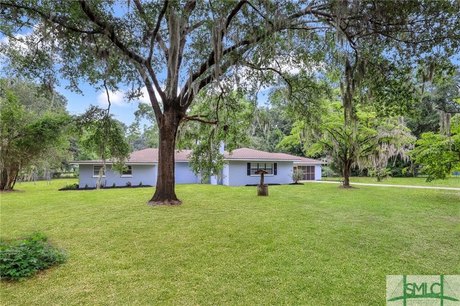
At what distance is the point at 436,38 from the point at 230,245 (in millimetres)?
6258

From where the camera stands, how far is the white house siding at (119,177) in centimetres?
1841

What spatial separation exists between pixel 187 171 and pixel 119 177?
5.11 meters

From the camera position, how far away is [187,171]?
2177 centimetres

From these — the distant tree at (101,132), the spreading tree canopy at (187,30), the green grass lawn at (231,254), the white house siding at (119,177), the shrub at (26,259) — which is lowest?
the green grass lawn at (231,254)

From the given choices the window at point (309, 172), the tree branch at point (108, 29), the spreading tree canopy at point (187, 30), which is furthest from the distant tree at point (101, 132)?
the window at point (309, 172)

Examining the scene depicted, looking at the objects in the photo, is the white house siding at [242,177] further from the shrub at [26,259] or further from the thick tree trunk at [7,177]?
the shrub at [26,259]

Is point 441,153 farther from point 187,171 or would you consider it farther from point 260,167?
point 187,171

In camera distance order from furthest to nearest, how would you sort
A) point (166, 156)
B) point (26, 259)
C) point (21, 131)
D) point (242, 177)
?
point (242, 177) → point (21, 131) → point (166, 156) → point (26, 259)

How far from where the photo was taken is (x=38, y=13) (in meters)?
6.14

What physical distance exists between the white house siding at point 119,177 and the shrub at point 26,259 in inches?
556

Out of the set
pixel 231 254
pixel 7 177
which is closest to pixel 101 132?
pixel 231 254

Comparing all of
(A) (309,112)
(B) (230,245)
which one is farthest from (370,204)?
(B) (230,245)

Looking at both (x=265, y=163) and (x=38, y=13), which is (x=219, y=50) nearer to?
(x=38, y=13)


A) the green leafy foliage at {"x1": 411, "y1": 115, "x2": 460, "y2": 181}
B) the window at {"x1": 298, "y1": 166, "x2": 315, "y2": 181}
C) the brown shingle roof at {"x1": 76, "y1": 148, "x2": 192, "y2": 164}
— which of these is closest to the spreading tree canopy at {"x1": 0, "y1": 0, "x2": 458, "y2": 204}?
the green leafy foliage at {"x1": 411, "y1": 115, "x2": 460, "y2": 181}
